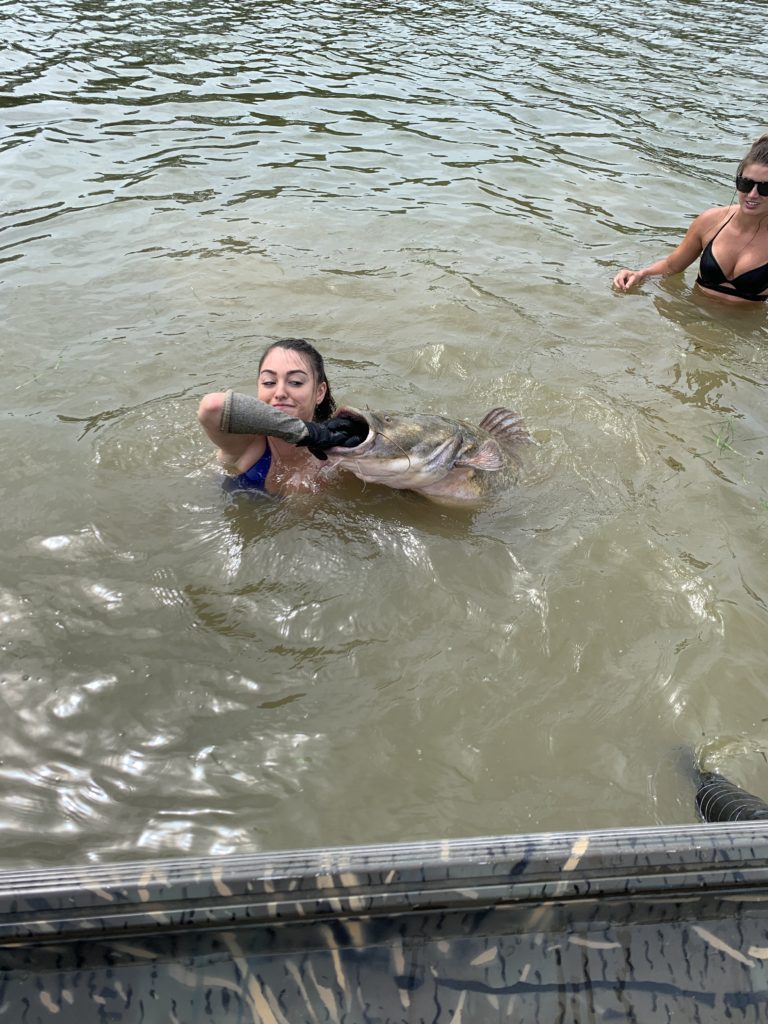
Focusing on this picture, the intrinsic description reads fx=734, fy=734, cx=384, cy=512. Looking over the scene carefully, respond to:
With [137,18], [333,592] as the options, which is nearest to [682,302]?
[333,592]

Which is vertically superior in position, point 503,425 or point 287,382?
point 287,382

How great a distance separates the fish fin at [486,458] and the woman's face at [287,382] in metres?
0.87

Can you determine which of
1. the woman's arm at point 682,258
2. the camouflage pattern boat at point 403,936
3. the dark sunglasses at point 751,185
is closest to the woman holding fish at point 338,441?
the camouflage pattern boat at point 403,936

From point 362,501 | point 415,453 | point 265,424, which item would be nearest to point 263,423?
point 265,424

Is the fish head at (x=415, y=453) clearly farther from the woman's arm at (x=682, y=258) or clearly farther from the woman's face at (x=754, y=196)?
the woman's face at (x=754, y=196)

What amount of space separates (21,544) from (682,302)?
19.2 feet

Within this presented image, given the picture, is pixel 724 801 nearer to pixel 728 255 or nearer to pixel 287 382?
pixel 287 382

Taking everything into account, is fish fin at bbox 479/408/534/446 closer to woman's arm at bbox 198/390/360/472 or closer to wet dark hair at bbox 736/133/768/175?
woman's arm at bbox 198/390/360/472

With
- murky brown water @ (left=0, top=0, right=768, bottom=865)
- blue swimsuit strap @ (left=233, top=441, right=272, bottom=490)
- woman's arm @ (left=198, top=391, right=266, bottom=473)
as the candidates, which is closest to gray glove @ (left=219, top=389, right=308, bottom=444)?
woman's arm @ (left=198, top=391, right=266, bottom=473)

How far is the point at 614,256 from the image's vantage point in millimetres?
7328

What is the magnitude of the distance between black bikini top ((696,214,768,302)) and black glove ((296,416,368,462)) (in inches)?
183

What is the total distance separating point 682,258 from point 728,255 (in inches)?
16.0

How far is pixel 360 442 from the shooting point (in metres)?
3.38

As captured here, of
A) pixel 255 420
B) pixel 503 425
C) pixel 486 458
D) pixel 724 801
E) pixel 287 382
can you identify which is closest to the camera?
pixel 724 801
